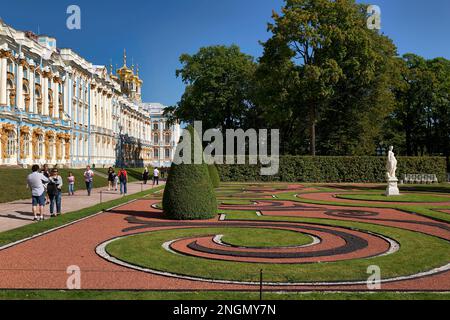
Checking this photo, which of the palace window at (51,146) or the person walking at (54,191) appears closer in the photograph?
the person walking at (54,191)

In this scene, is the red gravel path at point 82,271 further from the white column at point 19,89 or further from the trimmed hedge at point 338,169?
the white column at point 19,89

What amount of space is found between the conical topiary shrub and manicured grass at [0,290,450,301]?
8705 millimetres

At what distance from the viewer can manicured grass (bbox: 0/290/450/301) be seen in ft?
21.8

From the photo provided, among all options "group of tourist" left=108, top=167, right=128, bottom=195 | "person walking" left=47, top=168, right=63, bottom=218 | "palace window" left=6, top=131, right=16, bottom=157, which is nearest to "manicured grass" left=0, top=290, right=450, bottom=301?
"person walking" left=47, top=168, right=63, bottom=218

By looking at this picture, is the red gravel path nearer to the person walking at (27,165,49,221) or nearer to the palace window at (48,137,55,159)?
the person walking at (27,165,49,221)

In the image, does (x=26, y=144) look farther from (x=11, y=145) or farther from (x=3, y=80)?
(x=3, y=80)

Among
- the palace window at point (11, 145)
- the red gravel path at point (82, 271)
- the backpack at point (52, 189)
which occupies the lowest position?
the red gravel path at point (82, 271)

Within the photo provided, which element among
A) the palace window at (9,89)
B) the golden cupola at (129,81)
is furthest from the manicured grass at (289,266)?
the golden cupola at (129,81)

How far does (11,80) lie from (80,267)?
41.2 metres

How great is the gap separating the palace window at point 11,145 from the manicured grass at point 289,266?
1411 inches

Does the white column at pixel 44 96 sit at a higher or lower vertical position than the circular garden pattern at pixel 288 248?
higher

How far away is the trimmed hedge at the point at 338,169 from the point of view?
45312 mm
